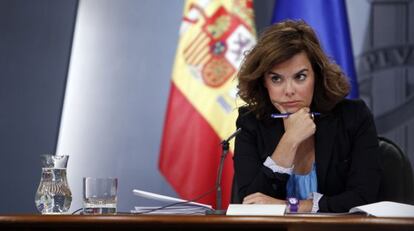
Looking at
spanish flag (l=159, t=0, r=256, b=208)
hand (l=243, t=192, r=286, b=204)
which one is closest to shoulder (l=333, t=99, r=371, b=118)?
hand (l=243, t=192, r=286, b=204)

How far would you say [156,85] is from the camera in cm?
350

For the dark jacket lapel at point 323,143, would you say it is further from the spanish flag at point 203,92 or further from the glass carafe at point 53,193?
the spanish flag at point 203,92

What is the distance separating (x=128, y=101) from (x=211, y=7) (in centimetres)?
65

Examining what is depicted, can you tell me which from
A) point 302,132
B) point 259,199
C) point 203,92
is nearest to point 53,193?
point 259,199

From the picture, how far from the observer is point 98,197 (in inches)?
67.1

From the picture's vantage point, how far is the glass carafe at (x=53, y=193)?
70.0 inches

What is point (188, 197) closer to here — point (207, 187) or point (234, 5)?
point (207, 187)

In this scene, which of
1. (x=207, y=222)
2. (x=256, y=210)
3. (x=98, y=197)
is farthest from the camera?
(x=98, y=197)

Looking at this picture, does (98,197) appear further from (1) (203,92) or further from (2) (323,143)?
(1) (203,92)

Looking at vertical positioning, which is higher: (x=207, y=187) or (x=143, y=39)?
(x=143, y=39)

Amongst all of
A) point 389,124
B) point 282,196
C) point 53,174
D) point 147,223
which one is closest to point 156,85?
point 389,124

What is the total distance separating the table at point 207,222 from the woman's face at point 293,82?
36.9 inches

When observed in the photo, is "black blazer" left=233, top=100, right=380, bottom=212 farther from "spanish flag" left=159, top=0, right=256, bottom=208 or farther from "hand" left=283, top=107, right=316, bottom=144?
"spanish flag" left=159, top=0, right=256, bottom=208

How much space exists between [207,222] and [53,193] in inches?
26.3
